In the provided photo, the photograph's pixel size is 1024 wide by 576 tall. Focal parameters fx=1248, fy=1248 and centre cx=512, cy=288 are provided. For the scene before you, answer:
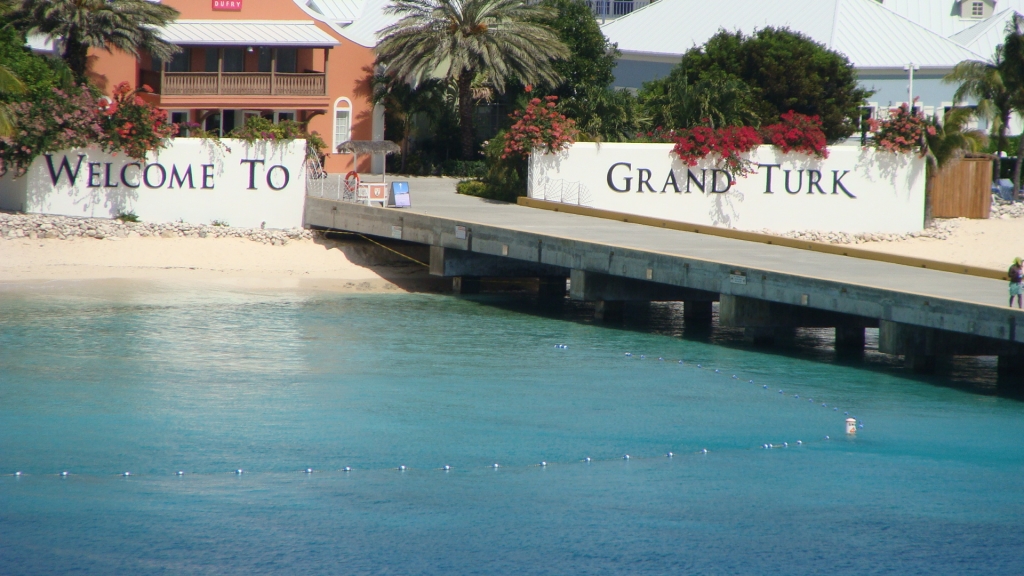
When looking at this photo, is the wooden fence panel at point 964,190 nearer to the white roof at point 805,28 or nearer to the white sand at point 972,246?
the white sand at point 972,246

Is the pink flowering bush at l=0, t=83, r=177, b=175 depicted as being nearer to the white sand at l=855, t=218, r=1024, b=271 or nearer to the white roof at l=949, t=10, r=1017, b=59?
the white sand at l=855, t=218, r=1024, b=271

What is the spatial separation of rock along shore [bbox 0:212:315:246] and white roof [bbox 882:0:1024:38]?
49.3 meters

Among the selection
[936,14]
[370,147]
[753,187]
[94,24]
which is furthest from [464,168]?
[936,14]

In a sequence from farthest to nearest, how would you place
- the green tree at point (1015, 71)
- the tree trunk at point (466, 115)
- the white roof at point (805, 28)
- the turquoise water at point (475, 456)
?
the white roof at point (805, 28)
the green tree at point (1015, 71)
the tree trunk at point (466, 115)
the turquoise water at point (475, 456)

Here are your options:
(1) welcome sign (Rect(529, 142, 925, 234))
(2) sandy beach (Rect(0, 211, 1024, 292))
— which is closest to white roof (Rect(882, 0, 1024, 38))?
(1) welcome sign (Rect(529, 142, 925, 234))

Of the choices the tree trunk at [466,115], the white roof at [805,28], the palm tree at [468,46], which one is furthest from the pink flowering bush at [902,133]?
the white roof at [805,28]

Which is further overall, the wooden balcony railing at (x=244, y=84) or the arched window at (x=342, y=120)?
the arched window at (x=342, y=120)

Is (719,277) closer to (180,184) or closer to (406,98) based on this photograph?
(180,184)

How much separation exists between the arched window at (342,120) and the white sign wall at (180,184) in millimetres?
10465

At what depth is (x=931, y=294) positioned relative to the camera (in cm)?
2183

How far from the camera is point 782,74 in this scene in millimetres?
49062

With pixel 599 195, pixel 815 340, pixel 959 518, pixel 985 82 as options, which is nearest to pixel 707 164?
pixel 599 195

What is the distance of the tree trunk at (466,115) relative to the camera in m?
43.4

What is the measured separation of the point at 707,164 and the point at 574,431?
2107 centimetres
